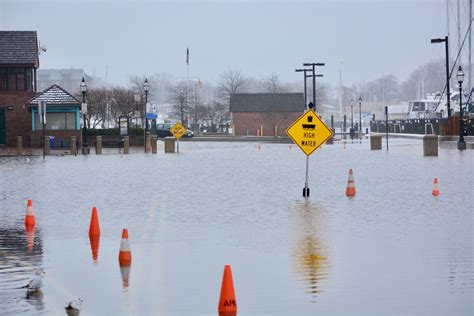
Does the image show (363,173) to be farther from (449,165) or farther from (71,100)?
(71,100)

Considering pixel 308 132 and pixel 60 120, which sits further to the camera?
pixel 60 120

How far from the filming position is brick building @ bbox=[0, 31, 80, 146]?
236ft

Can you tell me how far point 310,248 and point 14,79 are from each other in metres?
60.9

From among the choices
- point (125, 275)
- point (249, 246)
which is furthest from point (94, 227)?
point (125, 275)

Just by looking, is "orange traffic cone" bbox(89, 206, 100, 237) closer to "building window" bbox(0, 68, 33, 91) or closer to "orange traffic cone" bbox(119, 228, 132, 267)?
"orange traffic cone" bbox(119, 228, 132, 267)

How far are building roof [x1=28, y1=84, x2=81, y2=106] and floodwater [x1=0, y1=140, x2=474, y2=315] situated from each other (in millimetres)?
38252

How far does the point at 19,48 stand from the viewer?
244ft

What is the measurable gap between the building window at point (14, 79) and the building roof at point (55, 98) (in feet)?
5.40

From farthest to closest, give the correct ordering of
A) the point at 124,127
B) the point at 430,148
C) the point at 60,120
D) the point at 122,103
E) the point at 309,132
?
the point at 122,103, the point at 124,127, the point at 60,120, the point at 430,148, the point at 309,132

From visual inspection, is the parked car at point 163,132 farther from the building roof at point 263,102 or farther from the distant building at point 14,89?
the distant building at point 14,89

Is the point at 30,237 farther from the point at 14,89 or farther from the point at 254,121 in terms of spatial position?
the point at 254,121

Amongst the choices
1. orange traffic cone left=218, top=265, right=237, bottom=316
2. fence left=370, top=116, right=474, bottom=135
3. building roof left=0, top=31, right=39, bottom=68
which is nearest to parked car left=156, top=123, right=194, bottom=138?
fence left=370, top=116, right=474, bottom=135

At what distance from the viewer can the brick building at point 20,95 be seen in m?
71.8

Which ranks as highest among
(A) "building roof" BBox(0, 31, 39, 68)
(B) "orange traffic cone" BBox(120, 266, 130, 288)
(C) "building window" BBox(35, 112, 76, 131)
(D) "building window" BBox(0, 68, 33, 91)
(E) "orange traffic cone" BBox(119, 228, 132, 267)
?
(A) "building roof" BBox(0, 31, 39, 68)
